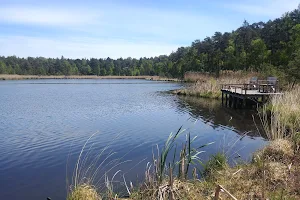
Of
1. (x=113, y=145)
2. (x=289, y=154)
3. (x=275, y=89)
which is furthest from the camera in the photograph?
(x=275, y=89)

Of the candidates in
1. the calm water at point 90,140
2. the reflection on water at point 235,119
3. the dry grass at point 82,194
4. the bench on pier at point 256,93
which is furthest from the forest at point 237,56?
the dry grass at point 82,194

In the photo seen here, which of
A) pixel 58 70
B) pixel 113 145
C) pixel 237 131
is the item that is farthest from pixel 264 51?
pixel 58 70

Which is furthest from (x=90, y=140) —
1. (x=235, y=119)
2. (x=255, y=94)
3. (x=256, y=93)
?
(x=256, y=93)

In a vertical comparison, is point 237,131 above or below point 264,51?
below

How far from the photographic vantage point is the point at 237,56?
61.0 meters

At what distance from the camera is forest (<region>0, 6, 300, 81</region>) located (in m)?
40.6

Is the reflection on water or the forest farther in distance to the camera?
the forest

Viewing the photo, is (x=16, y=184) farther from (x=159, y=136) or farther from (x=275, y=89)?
(x=275, y=89)

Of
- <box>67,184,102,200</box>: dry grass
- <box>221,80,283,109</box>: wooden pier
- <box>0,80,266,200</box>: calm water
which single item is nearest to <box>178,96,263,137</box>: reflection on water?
<box>0,80,266,200</box>: calm water

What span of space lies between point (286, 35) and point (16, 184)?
52.9 metres

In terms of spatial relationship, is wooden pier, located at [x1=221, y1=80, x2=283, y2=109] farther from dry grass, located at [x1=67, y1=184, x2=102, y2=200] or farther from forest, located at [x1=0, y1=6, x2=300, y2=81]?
dry grass, located at [x1=67, y1=184, x2=102, y2=200]

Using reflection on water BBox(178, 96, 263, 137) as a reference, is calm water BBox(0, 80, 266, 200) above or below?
above

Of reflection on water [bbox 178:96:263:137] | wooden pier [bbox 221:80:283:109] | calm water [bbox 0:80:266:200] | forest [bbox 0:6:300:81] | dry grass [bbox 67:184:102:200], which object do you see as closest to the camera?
dry grass [bbox 67:184:102:200]

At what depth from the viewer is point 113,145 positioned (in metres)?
11.7
